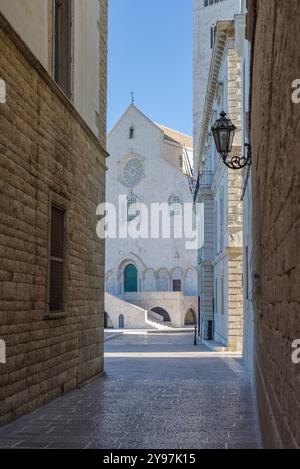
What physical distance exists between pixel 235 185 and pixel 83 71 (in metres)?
11.8

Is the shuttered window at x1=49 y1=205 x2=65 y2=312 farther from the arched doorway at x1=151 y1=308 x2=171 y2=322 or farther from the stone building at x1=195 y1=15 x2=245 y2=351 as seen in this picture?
the arched doorway at x1=151 y1=308 x2=171 y2=322

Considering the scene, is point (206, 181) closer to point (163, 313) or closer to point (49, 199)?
point (163, 313)

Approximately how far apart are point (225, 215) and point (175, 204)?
34.3 meters

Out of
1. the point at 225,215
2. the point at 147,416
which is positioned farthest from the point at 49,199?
the point at 225,215

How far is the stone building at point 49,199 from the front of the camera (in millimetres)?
8914

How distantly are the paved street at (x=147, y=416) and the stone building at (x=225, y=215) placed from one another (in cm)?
936

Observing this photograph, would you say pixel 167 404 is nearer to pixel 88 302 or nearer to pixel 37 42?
pixel 88 302

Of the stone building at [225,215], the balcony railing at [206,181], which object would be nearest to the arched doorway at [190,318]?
the balcony railing at [206,181]

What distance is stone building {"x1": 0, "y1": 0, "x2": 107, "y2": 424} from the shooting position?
8.91m

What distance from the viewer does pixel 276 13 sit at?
4.00 metres

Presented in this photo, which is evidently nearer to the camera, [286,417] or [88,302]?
[286,417]

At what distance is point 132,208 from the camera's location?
6075 centimetres

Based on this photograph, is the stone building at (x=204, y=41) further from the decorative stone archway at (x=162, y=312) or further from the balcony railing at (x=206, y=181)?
the balcony railing at (x=206, y=181)
